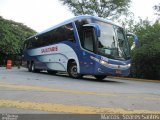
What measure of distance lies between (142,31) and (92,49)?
11.2m

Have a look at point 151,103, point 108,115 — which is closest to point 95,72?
point 151,103

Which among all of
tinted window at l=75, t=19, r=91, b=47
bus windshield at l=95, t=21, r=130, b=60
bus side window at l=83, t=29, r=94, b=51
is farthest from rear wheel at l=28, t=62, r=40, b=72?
bus windshield at l=95, t=21, r=130, b=60

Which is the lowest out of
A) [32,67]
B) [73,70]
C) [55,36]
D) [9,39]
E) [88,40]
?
[73,70]

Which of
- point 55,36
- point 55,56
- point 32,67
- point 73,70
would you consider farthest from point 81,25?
point 32,67

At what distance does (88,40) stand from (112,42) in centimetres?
121

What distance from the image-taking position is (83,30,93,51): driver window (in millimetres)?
16625

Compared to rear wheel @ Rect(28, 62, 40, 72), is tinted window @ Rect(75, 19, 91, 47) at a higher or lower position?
higher

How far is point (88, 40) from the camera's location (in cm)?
1686

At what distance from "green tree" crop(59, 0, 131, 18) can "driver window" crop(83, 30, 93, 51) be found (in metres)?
27.1

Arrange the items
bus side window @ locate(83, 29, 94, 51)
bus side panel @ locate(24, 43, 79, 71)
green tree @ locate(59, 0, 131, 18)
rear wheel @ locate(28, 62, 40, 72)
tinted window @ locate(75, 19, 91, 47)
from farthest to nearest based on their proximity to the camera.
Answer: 1. green tree @ locate(59, 0, 131, 18)
2. rear wheel @ locate(28, 62, 40, 72)
3. bus side panel @ locate(24, 43, 79, 71)
4. tinted window @ locate(75, 19, 91, 47)
5. bus side window @ locate(83, 29, 94, 51)

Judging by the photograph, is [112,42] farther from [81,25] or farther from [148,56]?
[148,56]

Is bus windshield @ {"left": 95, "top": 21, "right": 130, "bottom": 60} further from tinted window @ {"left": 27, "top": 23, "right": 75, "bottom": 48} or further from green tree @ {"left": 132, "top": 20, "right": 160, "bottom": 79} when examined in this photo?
green tree @ {"left": 132, "top": 20, "right": 160, "bottom": 79}

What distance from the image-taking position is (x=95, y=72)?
16.4 metres

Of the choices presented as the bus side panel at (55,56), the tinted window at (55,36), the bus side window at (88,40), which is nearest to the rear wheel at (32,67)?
the bus side panel at (55,56)
